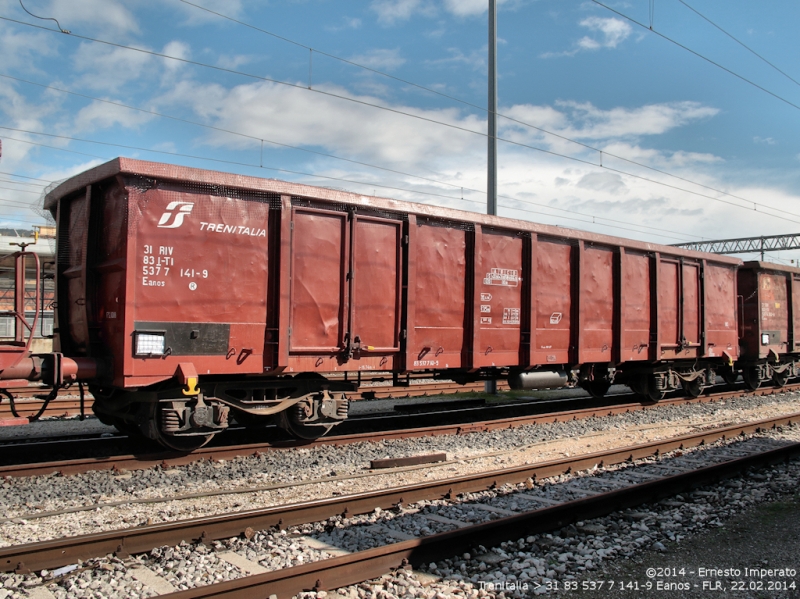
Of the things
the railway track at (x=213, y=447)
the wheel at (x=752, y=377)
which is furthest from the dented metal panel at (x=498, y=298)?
the wheel at (x=752, y=377)

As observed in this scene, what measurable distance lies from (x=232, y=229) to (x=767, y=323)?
1600cm

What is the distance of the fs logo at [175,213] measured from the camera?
7.36 metres

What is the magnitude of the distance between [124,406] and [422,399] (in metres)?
8.42

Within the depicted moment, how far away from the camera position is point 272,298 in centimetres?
817

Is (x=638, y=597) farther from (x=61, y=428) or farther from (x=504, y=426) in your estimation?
(x=61, y=428)

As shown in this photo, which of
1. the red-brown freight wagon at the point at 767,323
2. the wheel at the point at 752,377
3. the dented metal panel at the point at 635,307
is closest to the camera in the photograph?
the dented metal panel at the point at 635,307

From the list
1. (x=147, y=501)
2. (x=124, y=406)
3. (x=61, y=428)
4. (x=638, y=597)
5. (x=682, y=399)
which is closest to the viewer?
(x=638, y=597)

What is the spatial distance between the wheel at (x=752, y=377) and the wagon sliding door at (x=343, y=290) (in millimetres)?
13082

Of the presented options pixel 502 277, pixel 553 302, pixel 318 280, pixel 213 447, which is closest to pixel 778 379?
pixel 553 302

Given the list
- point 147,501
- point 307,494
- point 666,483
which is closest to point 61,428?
point 147,501

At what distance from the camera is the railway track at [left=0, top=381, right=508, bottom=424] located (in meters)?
11.9

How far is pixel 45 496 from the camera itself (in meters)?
6.25

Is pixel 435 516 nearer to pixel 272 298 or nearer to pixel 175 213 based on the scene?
pixel 272 298

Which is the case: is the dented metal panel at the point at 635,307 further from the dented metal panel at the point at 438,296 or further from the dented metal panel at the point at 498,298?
the dented metal panel at the point at 438,296
